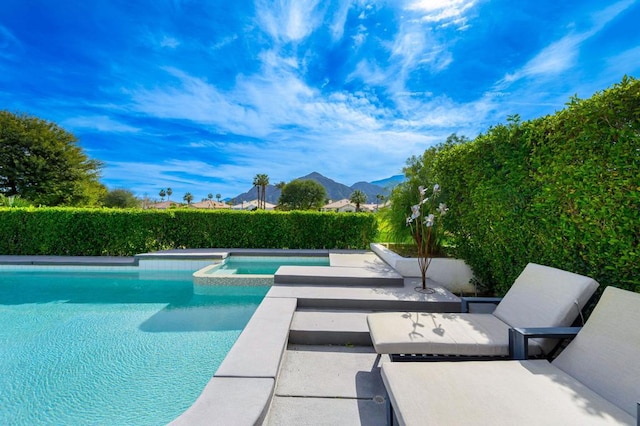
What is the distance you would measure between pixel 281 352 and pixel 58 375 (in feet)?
8.97

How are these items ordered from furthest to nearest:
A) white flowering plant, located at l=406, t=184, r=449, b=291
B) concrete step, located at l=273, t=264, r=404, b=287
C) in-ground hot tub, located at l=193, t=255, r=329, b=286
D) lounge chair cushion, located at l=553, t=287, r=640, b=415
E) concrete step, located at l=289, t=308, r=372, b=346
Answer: in-ground hot tub, located at l=193, t=255, r=329, b=286 < concrete step, located at l=273, t=264, r=404, b=287 < white flowering plant, located at l=406, t=184, r=449, b=291 < concrete step, located at l=289, t=308, r=372, b=346 < lounge chair cushion, located at l=553, t=287, r=640, b=415

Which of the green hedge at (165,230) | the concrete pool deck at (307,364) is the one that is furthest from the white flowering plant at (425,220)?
the green hedge at (165,230)

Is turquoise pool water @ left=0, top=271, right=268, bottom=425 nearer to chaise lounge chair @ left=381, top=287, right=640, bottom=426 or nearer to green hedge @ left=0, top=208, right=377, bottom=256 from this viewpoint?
chaise lounge chair @ left=381, top=287, right=640, bottom=426

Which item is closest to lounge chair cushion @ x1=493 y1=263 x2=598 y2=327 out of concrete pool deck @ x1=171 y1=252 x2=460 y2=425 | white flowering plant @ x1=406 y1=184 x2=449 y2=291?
concrete pool deck @ x1=171 y1=252 x2=460 y2=425

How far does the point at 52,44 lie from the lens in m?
11.0

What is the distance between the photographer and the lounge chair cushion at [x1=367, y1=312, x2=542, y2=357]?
2.52m

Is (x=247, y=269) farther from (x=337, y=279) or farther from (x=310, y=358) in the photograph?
(x=310, y=358)

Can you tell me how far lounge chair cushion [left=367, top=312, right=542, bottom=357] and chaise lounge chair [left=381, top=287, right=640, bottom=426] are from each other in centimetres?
30

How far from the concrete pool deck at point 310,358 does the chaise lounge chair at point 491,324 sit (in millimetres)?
474

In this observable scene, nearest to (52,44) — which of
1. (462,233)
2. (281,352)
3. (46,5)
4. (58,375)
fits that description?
(46,5)

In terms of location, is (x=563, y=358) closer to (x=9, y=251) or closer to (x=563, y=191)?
(x=563, y=191)

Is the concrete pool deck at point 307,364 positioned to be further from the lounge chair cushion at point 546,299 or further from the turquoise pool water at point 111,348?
the lounge chair cushion at point 546,299

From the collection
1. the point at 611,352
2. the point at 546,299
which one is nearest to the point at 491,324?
the point at 546,299

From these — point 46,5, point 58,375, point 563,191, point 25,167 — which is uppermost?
point 46,5
